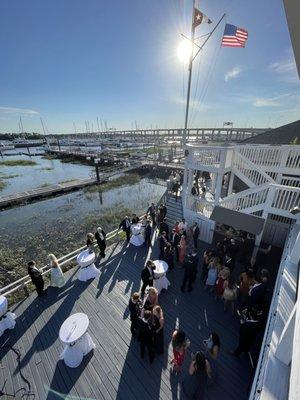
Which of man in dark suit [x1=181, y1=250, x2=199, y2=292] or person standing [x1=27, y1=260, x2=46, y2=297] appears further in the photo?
person standing [x1=27, y1=260, x2=46, y2=297]

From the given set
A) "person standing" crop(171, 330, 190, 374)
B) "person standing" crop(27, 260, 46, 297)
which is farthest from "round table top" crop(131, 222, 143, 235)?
"person standing" crop(171, 330, 190, 374)

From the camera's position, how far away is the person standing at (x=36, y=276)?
260 inches

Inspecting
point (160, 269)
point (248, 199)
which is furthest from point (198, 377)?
point (248, 199)

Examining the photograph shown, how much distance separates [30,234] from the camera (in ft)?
47.0

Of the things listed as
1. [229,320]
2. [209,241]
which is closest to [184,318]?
[229,320]

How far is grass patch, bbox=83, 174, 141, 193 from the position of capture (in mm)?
25212

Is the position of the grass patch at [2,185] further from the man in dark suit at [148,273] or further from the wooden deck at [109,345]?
the man in dark suit at [148,273]

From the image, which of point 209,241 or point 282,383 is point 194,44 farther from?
point 282,383

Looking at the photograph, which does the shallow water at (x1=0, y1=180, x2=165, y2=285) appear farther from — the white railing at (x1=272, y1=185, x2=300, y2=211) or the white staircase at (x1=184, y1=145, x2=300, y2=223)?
the white railing at (x1=272, y1=185, x2=300, y2=211)

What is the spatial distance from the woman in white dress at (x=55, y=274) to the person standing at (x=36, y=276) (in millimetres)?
401

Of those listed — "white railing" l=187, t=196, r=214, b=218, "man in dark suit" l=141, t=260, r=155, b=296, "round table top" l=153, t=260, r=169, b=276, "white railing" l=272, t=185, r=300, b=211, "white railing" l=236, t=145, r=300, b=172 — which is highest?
"white railing" l=236, t=145, r=300, b=172

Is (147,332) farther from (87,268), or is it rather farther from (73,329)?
(87,268)

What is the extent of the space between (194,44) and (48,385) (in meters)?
14.1

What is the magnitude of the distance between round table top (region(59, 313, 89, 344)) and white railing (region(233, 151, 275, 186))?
822 centimetres
